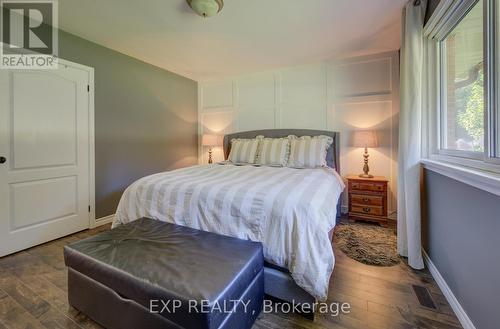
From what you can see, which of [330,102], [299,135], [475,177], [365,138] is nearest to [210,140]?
[299,135]

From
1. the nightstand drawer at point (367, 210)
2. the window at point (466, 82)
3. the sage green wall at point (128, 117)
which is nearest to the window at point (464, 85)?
the window at point (466, 82)

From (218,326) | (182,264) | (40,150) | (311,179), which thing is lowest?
(218,326)

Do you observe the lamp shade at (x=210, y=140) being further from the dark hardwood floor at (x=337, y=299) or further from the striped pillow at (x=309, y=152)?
the dark hardwood floor at (x=337, y=299)

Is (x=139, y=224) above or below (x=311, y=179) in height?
below

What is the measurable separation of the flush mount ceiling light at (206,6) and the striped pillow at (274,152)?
177 centimetres

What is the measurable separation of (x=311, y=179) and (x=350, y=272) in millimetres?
840

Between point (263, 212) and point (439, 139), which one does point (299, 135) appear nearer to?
point (439, 139)

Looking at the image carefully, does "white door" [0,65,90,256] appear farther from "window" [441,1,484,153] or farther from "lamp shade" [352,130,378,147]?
"window" [441,1,484,153]

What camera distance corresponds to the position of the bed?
1.32 metres

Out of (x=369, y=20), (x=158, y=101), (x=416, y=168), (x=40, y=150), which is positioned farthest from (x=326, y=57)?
(x=40, y=150)

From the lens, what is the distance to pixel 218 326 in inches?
37.9

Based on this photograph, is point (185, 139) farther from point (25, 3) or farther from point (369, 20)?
point (369, 20)

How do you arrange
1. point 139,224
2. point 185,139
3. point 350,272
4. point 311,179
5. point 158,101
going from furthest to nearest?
point 185,139 < point 158,101 < point 311,179 < point 350,272 < point 139,224

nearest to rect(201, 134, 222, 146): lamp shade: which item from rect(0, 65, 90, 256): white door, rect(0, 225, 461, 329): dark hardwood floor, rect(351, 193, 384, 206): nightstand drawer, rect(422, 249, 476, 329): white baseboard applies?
rect(0, 65, 90, 256): white door
